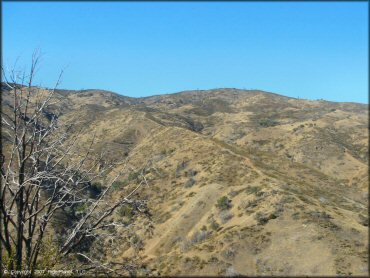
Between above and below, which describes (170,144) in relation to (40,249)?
above

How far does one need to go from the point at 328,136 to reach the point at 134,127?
5295 centimetres

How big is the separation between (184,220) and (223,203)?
5.85m

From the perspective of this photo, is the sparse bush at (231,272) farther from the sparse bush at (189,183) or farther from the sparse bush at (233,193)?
the sparse bush at (189,183)

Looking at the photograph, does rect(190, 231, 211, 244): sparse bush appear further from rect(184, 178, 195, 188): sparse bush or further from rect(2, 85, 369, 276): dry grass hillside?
rect(184, 178, 195, 188): sparse bush

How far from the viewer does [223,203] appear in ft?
181

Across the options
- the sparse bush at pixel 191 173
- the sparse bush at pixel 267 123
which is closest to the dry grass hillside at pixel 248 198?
the sparse bush at pixel 191 173

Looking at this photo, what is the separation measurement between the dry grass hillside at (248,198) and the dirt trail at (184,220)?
150 millimetres

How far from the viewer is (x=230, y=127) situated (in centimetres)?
13050

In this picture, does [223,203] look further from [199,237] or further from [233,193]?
[199,237]

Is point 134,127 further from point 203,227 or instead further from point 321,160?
point 203,227

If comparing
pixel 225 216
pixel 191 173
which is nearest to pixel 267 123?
pixel 191 173

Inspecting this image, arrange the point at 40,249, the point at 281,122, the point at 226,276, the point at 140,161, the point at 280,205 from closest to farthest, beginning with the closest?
1. the point at 40,249
2. the point at 226,276
3. the point at 280,205
4. the point at 140,161
5. the point at 281,122

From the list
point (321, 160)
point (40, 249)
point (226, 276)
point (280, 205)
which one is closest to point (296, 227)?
point (280, 205)

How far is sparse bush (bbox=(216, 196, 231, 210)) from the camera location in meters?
54.8
